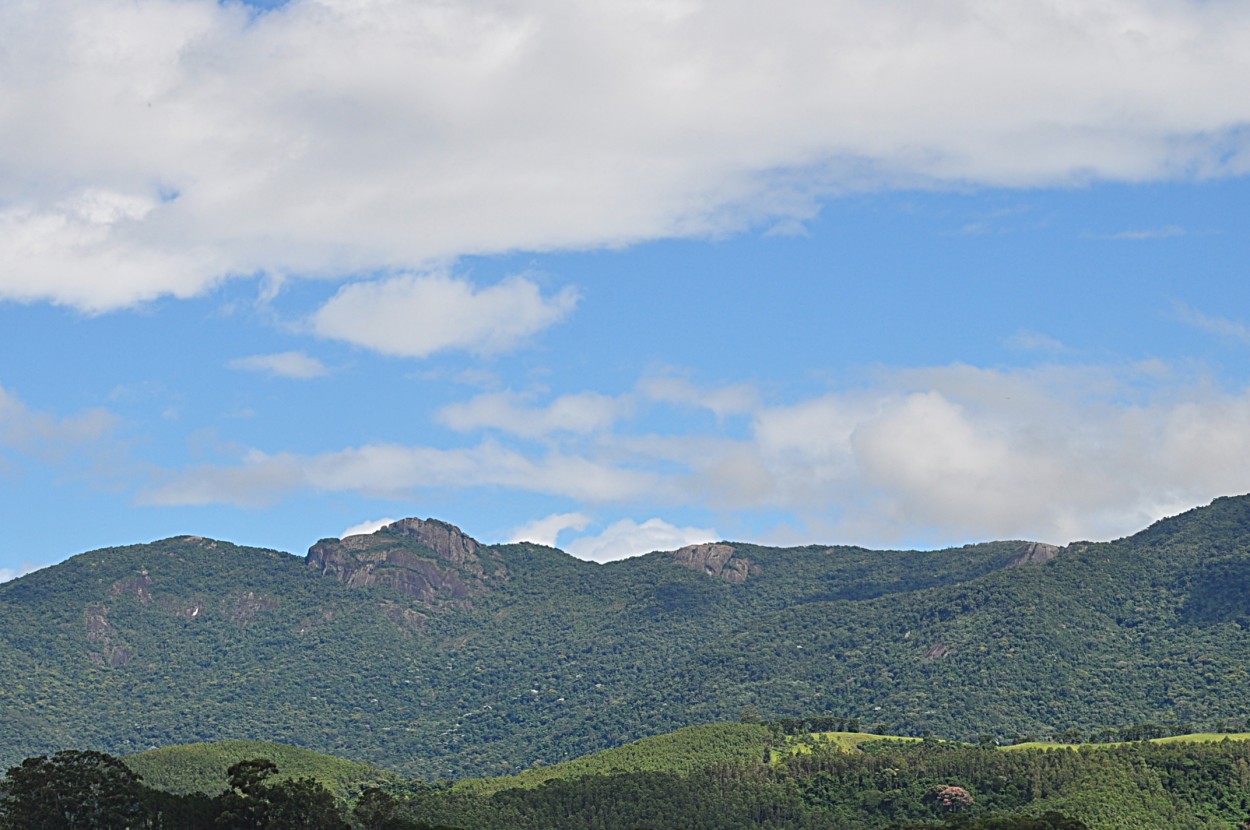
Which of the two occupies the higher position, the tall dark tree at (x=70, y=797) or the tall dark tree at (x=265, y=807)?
the tall dark tree at (x=70, y=797)

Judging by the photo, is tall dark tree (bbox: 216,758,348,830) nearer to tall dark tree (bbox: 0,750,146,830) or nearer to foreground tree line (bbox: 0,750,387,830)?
foreground tree line (bbox: 0,750,387,830)

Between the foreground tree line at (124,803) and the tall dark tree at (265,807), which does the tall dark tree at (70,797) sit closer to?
the foreground tree line at (124,803)

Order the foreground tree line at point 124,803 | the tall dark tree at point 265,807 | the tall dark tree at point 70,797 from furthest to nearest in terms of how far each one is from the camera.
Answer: the tall dark tree at point 70,797 → the foreground tree line at point 124,803 → the tall dark tree at point 265,807

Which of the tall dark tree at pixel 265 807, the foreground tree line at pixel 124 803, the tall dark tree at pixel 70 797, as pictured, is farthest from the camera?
the tall dark tree at pixel 70 797

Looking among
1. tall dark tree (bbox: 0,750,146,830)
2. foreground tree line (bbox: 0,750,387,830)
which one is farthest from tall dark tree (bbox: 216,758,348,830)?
tall dark tree (bbox: 0,750,146,830)

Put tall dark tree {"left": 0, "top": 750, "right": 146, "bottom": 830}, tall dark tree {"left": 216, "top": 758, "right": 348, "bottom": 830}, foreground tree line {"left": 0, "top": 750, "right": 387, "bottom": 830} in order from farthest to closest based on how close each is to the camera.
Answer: tall dark tree {"left": 0, "top": 750, "right": 146, "bottom": 830} → foreground tree line {"left": 0, "top": 750, "right": 387, "bottom": 830} → tall dark tree {"left": 216, "top": 758, "right": 348, "bottom": 830}

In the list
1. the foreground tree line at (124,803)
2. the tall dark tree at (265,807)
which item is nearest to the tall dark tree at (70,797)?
the foreground tree line at (124,803)

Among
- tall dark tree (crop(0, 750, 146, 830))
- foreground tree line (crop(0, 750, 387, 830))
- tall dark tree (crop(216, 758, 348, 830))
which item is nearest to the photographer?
tall dark tree (crop(216, 758, 348, 830))

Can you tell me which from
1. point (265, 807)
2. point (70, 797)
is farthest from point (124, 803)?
point (265, 807)

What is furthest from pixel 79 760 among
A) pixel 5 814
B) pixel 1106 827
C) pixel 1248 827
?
pixel 1106 827

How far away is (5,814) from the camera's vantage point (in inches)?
5310

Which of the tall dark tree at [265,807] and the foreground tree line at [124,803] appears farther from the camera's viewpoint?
the foreground tree line at [124,803]

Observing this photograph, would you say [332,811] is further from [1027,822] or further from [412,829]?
[1027,822]

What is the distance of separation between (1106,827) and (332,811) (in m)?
108
